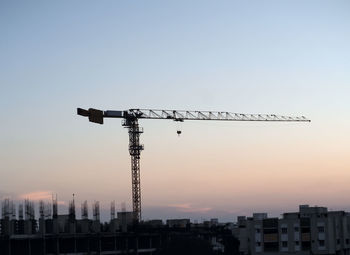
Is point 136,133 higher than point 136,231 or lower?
higher

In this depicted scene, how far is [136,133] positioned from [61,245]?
3593cm

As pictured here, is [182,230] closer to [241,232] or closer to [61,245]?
[241,232]

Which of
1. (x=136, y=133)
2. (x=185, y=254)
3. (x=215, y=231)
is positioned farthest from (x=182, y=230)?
(x=136, y=133)

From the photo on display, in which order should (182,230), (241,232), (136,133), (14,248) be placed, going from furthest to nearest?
(136,133) → (182,230) → (241,232) → (14,248)

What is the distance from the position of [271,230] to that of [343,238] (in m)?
8.57

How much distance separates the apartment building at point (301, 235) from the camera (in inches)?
2825

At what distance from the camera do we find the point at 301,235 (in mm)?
72562

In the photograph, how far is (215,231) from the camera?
92812mm

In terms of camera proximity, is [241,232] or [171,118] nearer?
[241,232]

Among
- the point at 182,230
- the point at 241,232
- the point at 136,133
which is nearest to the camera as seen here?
the point at 241,232

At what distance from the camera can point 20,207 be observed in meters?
74.4

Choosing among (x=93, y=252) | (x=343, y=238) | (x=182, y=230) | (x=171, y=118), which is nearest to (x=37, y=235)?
(x=93, y=252)

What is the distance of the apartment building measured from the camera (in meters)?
71.8

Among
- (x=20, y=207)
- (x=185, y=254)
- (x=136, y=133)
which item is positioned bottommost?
(x=185, y=254)
